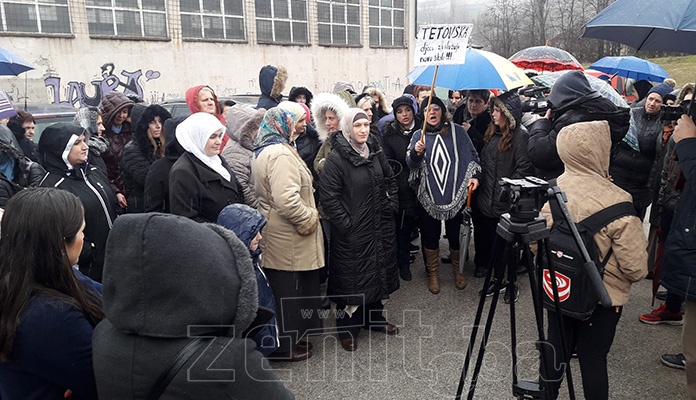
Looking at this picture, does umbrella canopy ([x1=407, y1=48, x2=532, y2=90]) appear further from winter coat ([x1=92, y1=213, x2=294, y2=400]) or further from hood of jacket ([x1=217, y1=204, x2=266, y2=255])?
winter coat ([x1=92, y1=213, x2=294, y2=400])

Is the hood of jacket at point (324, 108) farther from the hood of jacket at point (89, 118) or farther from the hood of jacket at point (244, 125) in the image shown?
the hood of jacket at point (89, 118)

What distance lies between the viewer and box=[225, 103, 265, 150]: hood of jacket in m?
4.15

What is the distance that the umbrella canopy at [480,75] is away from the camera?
16.0 ft

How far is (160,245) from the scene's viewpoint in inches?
52.2

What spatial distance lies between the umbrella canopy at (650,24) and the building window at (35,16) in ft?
56.3

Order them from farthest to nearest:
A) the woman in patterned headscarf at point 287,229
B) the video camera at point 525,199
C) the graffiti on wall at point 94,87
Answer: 1. the graffiti on wall at point 94,87
2. the woman in patterned headscarf at point 287,229
3. the video camera at point 525,199

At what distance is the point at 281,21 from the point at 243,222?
69.7 ft

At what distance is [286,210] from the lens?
11.8 ft

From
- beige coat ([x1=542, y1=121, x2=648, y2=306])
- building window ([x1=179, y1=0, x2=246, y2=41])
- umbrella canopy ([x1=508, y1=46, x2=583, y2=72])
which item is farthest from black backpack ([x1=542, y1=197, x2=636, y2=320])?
building window ([x1=179, y1=0, x2=246, y2=41])

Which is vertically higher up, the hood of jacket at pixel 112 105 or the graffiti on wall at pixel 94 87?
the graffiti on wall at pixel 94 87

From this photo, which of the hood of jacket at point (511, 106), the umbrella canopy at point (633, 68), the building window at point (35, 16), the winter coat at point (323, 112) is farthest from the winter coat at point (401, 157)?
the building window at point (35, 16)

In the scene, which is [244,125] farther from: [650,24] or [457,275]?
[650,24]

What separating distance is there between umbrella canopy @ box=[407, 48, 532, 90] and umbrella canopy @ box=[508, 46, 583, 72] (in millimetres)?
5298

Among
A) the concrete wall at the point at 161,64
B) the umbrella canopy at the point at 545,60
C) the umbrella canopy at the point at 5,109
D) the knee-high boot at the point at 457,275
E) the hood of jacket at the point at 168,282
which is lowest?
the knee-high boot at the point at 457,275
